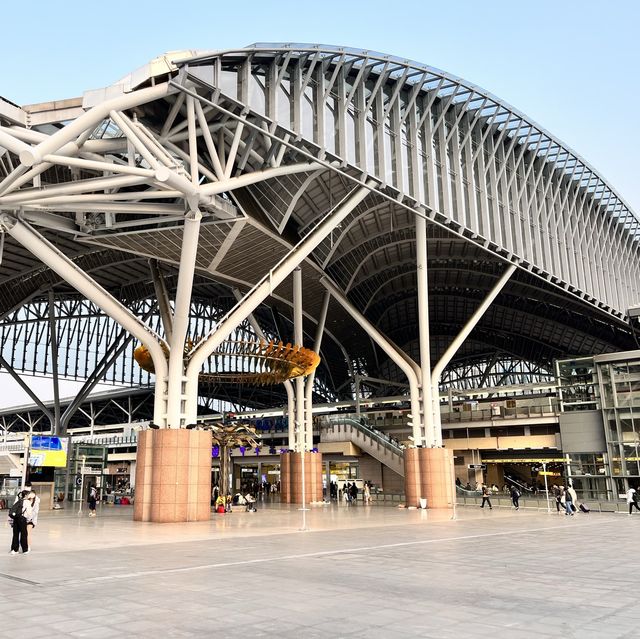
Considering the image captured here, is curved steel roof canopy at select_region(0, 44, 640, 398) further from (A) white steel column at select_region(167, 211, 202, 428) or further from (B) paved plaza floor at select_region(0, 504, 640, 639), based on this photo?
(B) paved plaza floor at select_region(0, 504, 640, 639)

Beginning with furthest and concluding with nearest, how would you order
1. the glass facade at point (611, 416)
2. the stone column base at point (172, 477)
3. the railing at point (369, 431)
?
the railing at point (369, 431), the glass facade at point (611, 416), the stone column base at point (172, 477)

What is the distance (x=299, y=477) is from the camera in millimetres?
40688

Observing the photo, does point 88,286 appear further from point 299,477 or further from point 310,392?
point 299,477

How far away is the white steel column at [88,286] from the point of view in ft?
78.3

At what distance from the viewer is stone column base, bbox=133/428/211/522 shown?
24703 mm

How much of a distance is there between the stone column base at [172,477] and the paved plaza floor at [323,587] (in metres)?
6.48

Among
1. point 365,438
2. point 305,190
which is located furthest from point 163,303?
point 365,438

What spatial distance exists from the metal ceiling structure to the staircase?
9495 mm

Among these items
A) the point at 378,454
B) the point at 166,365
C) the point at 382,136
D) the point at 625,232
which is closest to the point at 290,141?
the point at 382,136

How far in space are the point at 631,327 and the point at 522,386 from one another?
32.7 feet

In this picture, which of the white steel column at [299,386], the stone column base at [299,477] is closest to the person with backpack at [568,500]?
the white steel column at [299,386]

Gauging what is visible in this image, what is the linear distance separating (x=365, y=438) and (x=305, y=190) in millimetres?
22651

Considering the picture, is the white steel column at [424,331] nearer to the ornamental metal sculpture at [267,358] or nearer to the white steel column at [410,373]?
the white steel column at [410,373]

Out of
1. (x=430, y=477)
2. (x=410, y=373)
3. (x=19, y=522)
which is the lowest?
(x=19, y=522)
